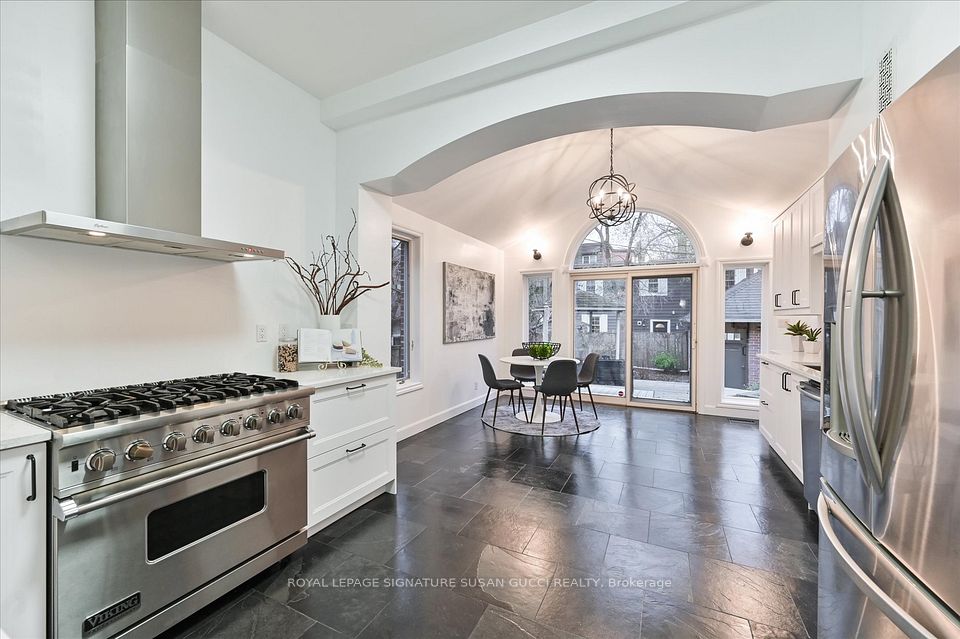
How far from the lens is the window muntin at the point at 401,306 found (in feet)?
15.2

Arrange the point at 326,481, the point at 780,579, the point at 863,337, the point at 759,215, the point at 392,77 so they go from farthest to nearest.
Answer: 1. the point at 759,215
2. the point at 392,77
3. the point at 326,481
4. the point at 780,579
5. the point at 863,337

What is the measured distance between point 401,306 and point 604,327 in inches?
128

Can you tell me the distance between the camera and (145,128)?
75.2 inches

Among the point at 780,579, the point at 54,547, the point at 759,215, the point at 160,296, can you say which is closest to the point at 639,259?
the point at 759,215

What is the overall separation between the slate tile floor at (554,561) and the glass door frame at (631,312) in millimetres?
2211

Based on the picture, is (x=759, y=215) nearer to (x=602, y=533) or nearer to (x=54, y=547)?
(x=602, y=533)

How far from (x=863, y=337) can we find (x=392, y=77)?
2863mm

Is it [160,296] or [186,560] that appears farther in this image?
[160,296]

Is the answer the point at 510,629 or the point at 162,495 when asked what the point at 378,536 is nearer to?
the point at 510,629

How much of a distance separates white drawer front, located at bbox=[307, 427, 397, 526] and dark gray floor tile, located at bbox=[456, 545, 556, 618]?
89cm

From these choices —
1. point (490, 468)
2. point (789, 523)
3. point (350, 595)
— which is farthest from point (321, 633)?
point (789, 523)

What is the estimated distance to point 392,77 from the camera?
2756 millimetres

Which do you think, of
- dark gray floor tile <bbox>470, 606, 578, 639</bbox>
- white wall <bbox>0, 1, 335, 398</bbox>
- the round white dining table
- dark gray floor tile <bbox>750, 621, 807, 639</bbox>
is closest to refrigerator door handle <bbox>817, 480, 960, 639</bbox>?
dark gray floor tile <bbox>750, 621, 807, 639</bbox>

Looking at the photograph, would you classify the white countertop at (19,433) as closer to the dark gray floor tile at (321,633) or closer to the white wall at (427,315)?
the dark gray floor tile at (321,633)
